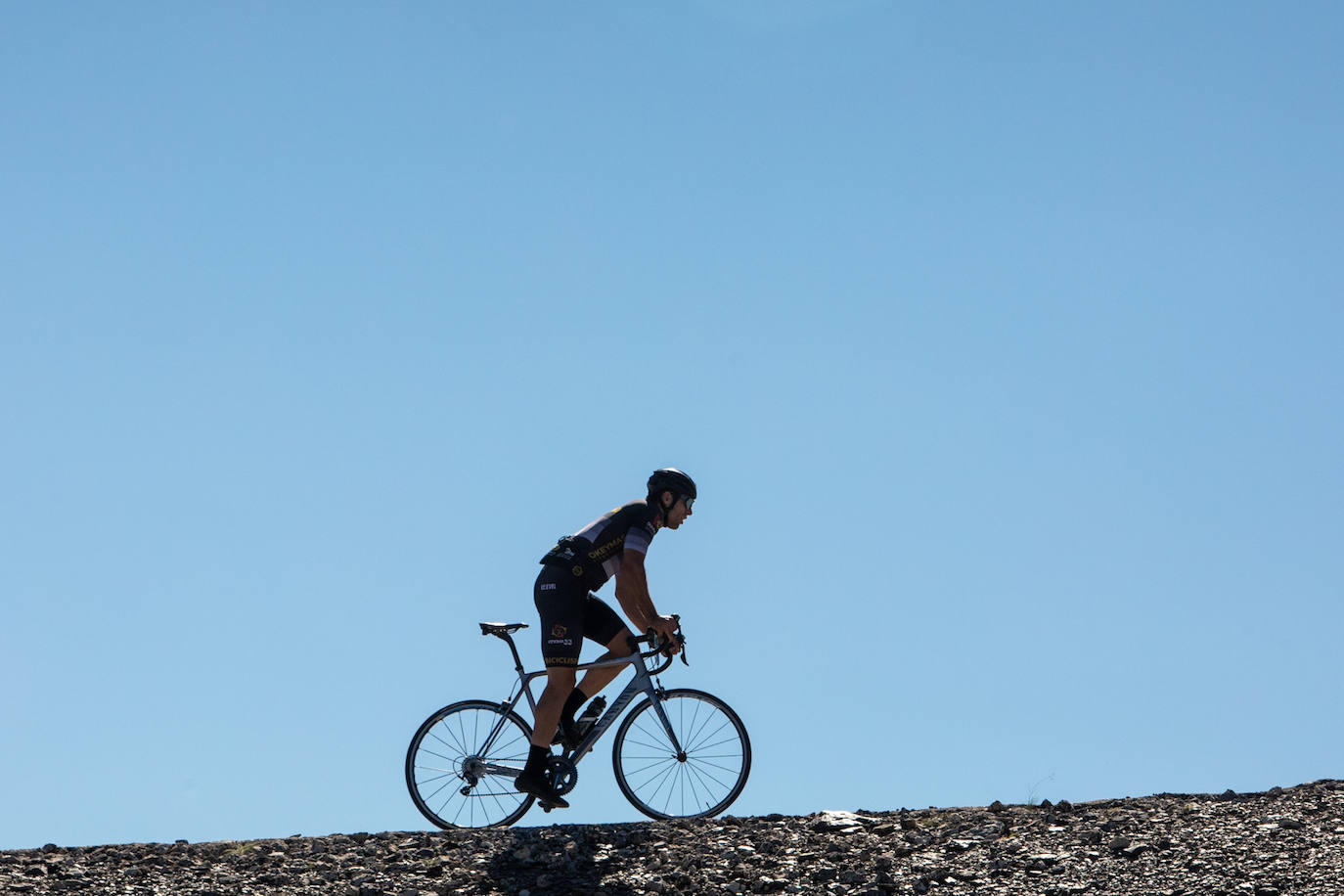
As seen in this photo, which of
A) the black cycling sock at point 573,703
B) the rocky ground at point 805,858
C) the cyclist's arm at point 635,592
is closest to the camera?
the rocky ground at point 805,858

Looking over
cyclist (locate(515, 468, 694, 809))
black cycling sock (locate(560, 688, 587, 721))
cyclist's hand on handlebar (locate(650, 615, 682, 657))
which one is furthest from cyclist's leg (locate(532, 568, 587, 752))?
cyclist's hand on handlebar (locate(650, 615, 682, 657))

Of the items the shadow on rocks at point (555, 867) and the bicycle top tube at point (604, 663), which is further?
the bicycle top tube at point (604, 663)

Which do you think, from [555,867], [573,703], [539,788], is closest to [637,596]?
[573,703]

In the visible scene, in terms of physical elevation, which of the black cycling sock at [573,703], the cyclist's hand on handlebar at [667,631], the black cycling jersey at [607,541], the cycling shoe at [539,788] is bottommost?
the cycling shoe at [539,788]

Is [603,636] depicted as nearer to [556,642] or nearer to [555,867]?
[556,642]

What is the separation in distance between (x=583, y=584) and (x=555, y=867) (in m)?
2.14

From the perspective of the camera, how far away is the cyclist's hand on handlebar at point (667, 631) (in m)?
10.8

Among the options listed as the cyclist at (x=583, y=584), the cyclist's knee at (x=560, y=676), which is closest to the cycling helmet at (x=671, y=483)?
the cyclist at (x=583, y=584)

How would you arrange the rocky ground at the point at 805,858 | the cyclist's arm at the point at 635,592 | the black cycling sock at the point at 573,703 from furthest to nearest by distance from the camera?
the black cycling sock at the point at 573,703 < the cyclist's arm at the point at 635,592 < the rocky ground at the point at 805,858

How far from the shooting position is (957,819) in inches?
416

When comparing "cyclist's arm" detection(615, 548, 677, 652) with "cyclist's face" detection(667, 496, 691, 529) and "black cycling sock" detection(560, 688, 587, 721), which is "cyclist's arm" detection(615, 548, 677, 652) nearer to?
"cyclist's face" detection(667, 496, 691, 529)

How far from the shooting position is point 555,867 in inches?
379

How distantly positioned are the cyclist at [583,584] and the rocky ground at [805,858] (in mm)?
682

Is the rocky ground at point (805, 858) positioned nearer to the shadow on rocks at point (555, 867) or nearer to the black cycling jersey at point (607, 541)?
the shadow on rocks at point (555, 867)
